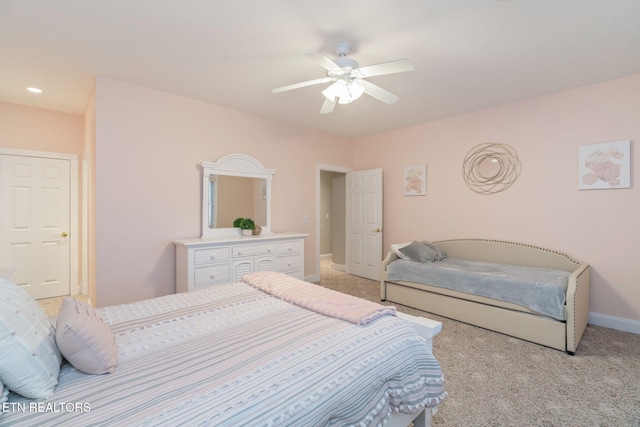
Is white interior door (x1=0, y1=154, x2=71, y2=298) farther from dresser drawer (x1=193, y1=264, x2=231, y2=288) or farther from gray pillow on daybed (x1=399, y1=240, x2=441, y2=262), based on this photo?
gray pillow on daybed (x1=399, y1=240, x2=441, y2=262)

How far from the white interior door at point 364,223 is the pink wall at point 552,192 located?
0.70 meters

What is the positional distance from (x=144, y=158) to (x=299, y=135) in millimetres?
2289

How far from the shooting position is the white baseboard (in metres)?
2.96

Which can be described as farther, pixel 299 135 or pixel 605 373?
pixel 299 135

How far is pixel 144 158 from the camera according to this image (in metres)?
3.28

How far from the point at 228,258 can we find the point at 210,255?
0.72ft

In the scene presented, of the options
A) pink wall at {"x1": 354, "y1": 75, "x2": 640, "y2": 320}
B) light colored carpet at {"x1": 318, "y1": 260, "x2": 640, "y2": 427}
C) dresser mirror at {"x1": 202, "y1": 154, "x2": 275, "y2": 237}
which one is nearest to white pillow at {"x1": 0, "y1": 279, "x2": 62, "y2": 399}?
light colored carpet at {"x1": 318, "y1": 260, "x2": 640, "y2": 427}

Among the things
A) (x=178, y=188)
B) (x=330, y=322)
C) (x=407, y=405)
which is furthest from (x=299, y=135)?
(x=407, y=405)

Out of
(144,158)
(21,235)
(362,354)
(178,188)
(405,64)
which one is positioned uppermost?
(405,64)

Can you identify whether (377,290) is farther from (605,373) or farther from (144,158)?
→ (144,158)

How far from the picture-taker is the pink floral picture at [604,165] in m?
3.01

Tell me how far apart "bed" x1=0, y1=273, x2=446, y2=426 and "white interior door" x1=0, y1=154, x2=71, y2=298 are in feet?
10.9

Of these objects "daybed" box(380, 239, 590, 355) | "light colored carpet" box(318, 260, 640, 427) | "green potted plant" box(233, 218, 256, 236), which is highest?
"green potted plant" box(233, 218, 256, 236)

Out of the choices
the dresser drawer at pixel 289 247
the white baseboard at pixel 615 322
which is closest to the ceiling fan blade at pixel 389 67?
the dresser drawer at pixel 289 247
